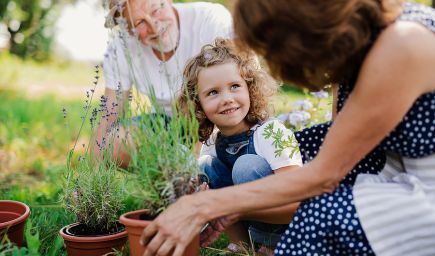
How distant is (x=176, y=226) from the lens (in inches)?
67.4

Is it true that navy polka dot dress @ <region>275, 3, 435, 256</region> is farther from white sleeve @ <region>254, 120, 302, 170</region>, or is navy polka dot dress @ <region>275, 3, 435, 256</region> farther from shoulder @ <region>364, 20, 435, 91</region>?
white sleeve @ <region>254, 120, 302, 170</region>

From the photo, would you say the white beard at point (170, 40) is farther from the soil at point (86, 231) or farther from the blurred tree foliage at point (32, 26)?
the blurred tree foliage at point (32, 26)

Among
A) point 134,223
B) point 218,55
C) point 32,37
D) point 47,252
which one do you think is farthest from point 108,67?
point 32,37

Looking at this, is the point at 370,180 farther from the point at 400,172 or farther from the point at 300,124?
the point at 300,124

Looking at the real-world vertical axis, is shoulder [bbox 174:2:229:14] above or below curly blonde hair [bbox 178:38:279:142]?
above

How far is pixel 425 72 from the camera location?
164cm

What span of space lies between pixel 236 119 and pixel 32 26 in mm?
10238

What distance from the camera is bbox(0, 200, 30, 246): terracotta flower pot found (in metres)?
2.15

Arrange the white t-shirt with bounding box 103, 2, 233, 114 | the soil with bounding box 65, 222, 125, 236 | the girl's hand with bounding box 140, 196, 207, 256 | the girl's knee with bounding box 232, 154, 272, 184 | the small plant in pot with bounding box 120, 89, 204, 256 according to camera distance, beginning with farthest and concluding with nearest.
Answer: the white t-shirt with bounding box 103, 2, 233, 114 < the girl's knee with bounding box 232, 154, 272, 184 < the soil with bounding box 65, 222, 125, 236 < the small plant in pot with bounding box 120, 89, 204, 256 < the girl's hand with bounding box 140, 196, 207, 256

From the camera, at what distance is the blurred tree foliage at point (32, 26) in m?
11.5

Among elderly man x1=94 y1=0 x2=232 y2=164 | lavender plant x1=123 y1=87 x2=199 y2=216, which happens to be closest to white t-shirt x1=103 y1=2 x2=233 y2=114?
elderly man x1=94 y1=0 x2=232 y2=164

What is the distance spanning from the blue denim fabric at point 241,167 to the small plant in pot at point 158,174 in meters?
0.43

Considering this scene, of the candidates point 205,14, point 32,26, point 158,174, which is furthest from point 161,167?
point 32,26

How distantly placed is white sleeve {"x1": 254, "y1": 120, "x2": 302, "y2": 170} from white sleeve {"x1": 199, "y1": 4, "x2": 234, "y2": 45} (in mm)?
897
